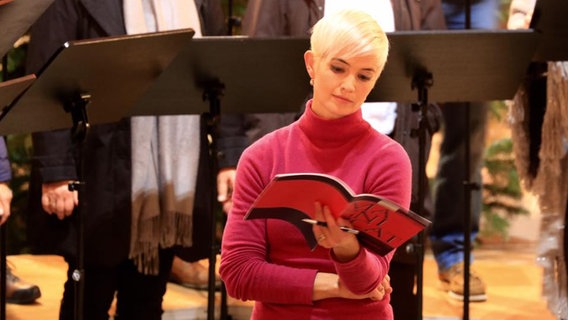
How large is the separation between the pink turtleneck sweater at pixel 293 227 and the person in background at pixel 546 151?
1492 mm

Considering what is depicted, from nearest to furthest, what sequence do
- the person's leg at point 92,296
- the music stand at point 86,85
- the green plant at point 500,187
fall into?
the music stand at point 86,85, the person's leg at point 92,296, the green plant at point 500,187

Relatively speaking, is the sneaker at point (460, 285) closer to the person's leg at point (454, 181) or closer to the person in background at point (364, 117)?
the person's leg at point (454, 181)

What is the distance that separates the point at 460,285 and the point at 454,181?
0.54m

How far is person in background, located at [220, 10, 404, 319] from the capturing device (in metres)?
2.03

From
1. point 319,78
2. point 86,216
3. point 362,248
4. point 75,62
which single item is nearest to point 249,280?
point 362,248

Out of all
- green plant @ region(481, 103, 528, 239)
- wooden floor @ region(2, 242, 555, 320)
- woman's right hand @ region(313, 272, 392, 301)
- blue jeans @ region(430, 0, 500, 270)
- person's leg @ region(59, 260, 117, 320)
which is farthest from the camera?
green plant @ region(481, 103, 528, 239)

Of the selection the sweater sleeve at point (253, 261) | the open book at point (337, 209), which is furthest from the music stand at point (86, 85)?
the open book at point (337, 209)

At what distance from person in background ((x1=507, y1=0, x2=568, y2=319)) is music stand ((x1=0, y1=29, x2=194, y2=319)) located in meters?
1.22

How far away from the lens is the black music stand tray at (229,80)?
120 inches

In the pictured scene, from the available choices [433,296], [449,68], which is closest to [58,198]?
[449,68]

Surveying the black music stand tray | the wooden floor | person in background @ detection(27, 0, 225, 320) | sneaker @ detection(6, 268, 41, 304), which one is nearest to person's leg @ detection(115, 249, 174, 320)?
person in background @ detection(27, 0, 225, 320)

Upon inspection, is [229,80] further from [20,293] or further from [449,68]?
[20,293]

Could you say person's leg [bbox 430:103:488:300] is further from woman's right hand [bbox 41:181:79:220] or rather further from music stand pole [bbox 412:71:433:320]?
woman's right hand [bbox 41:181:79:220]

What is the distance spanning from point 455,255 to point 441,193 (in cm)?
33
